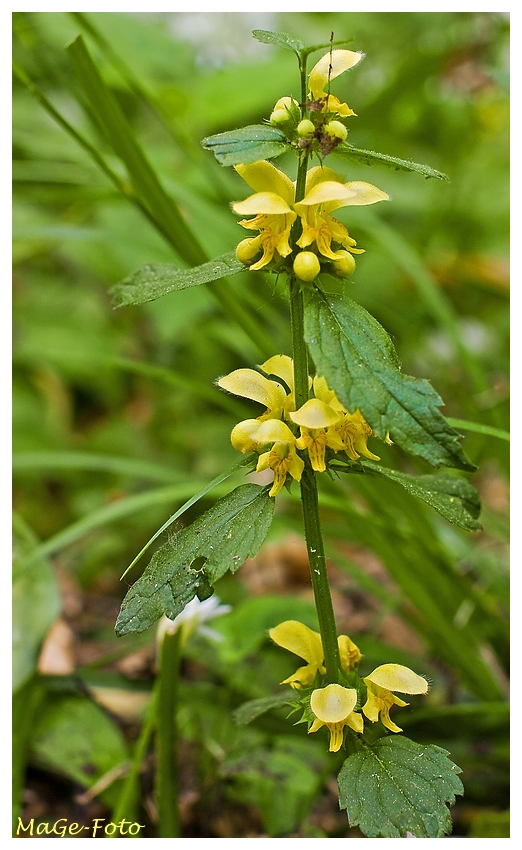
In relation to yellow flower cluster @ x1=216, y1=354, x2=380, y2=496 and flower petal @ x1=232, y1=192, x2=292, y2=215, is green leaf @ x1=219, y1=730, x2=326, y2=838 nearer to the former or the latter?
yellow flower cluster @ x1=216, y1=354, x2=380, y2=496

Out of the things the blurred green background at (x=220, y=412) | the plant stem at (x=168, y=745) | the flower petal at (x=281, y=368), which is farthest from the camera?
the blurred green background at (x=220, y=412)

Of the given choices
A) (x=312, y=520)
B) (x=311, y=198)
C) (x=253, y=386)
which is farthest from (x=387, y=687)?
(x=311, y=198)

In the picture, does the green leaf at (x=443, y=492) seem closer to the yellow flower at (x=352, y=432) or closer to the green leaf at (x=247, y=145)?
the yellow flower at (x=352, y=432)

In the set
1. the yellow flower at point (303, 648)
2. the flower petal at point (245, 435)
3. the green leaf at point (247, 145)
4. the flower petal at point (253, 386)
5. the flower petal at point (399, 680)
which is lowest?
the flower petal at point (399, 680)

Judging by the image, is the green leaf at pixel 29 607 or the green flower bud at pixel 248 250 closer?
the green flower bud at pixel 248 250

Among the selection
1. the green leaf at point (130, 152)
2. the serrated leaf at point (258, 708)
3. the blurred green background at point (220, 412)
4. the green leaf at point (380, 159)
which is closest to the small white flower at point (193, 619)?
the blurred green background at point (220, 412)

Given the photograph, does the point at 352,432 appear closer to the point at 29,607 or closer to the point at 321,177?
the point at 321,177

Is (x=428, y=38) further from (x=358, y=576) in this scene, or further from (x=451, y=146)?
(x=358, y=576)
